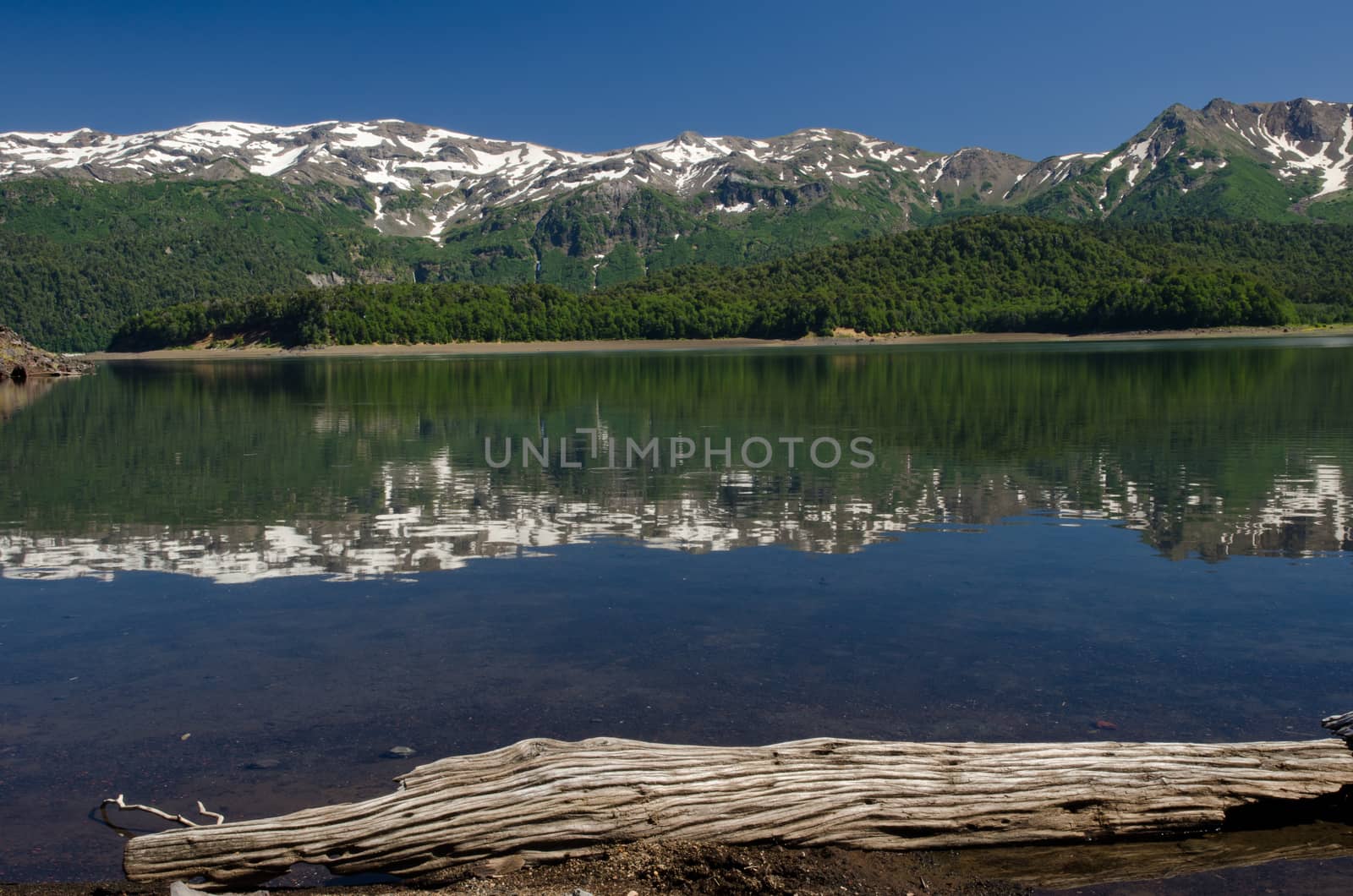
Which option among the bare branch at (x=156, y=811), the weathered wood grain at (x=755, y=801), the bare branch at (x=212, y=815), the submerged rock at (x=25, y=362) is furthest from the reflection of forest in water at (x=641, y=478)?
the submerged rock at (x=25, y=362)

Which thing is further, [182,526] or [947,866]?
[182,526]

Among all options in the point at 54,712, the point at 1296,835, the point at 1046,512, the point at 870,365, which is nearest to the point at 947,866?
the point at 1296,835

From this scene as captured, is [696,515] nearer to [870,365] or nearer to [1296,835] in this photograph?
[1296,835]

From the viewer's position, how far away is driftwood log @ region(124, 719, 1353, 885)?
27.1ft

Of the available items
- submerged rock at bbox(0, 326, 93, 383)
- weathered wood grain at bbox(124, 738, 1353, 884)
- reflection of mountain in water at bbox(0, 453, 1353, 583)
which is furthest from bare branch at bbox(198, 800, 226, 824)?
submerged rock at bbox(0, 326, 93, 383)

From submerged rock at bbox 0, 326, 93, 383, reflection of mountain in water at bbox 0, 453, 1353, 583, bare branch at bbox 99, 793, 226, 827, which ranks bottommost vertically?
bare branch at bbox 99, 793, 226, 827

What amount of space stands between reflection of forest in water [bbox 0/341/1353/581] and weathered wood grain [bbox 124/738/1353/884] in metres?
10.6

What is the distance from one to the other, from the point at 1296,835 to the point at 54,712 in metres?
12.5

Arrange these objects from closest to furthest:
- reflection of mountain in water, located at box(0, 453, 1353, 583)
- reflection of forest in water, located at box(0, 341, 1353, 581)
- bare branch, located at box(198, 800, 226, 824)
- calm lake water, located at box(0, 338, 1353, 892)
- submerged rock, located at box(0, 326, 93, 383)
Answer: bare branch, located at box(198, 800, 226, 824), calm lake water, located at box(0, 338, 1353, 892), reflection of mountain in water, located at box(0, 453, 1353, 583), reflection of forest in water, located at box(0, 341, 1353, 581), submerged rock, located at box(0, 326, 93, 383)

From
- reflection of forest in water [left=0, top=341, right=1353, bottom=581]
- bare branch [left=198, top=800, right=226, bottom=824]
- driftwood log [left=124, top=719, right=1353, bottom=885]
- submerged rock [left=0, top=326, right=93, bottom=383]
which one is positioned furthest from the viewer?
submerged rock [left=0, top=326, right=93, bottom=383]

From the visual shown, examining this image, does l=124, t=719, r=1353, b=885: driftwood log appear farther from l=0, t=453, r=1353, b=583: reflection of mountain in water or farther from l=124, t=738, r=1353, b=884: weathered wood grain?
l=0, t=453, r=1353, b=583: reflection of mountain in water

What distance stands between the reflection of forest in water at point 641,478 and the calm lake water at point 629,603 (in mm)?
183

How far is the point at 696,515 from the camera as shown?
23578 millimetres

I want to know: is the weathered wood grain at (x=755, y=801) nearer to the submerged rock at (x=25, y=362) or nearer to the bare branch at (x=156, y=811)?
the bare branch at (x=156, y=811)
